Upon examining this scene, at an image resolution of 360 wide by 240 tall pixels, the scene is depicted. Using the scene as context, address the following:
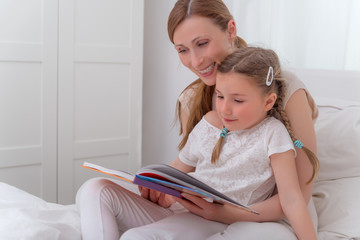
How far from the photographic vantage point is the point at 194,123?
1464mm

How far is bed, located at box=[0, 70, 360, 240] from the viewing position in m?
1.06

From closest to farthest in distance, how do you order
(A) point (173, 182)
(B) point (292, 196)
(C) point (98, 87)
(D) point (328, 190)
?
(A) point (173, 182), (B) point (292, 196), (D) point (328, 190), (C) point (98, 87)

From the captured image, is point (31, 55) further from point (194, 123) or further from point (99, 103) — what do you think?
point (194, 123)

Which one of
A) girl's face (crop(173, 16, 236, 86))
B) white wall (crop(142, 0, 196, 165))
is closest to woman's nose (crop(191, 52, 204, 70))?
girl's face (crop(173, 16, 236, 86))

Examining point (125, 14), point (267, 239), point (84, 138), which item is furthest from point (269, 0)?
point (267, 239)

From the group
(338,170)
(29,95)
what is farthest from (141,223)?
(29,95)

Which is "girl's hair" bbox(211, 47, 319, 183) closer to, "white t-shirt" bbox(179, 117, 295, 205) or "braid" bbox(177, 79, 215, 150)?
"white t-shirt" bbox(179, 117, 295, 205)

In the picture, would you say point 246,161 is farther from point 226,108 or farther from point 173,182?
point 173,182

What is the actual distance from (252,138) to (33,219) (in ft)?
2.01

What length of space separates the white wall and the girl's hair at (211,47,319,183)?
60.4 inches

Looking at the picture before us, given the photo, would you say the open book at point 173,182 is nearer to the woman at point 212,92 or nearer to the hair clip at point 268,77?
the woman at point 212,92

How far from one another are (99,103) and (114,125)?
0.53 ft

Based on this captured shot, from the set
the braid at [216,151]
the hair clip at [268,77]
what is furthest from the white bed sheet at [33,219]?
the hair clip at [268,77]

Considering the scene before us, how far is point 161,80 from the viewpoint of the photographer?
2.89 m
